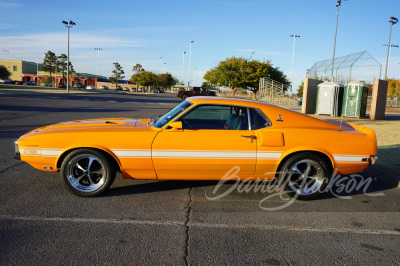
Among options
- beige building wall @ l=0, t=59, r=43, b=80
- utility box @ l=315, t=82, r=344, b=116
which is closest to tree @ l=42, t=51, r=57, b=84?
beige building wall @ l=0, t=59, r=43, b=80

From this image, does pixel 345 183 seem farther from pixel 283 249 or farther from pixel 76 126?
pixel 76 126

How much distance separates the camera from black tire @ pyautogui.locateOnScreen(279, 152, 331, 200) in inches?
173

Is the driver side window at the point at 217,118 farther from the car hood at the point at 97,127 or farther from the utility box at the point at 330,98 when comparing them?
the utility box at the point at 330,98

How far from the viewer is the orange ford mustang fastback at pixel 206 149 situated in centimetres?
417

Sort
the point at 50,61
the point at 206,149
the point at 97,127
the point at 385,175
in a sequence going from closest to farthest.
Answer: the point at 206,149, the point at 97,127, the point at 385,175, the point at 50,61

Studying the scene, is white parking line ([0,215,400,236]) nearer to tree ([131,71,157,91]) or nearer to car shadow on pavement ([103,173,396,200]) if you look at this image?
car shadow on pavement ([103,173,396,200])

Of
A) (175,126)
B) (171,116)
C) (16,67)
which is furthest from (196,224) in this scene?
A: (16,67)

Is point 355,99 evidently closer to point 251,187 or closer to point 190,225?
point 251,187

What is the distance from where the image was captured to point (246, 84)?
1898 inches

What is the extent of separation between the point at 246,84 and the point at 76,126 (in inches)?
1775

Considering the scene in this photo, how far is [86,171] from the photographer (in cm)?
421

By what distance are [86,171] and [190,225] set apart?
1604 millimetres

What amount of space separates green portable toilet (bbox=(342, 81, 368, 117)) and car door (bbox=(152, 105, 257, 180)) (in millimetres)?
16700

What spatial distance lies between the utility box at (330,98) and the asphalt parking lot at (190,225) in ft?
52.0
